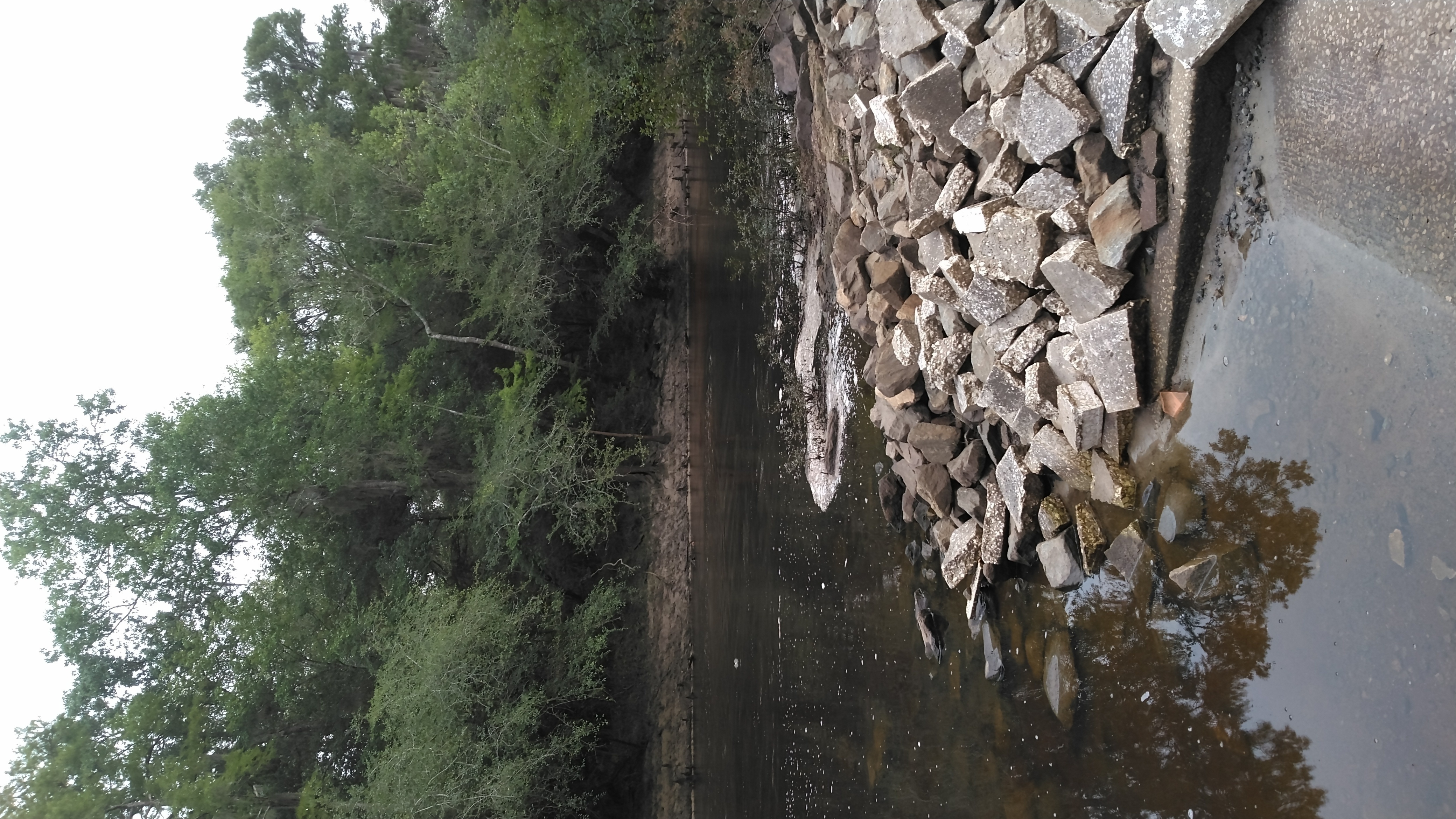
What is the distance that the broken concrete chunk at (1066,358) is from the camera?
4758 mm

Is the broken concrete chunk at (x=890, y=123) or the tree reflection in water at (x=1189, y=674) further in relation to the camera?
the broken concrete chunk at (x=890, y=123)

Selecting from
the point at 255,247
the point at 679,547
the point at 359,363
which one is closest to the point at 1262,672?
the point at 679,547

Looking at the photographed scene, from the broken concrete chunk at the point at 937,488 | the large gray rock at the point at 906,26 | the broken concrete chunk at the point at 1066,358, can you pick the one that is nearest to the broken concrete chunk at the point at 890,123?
the large gray rock at the point at 906,26

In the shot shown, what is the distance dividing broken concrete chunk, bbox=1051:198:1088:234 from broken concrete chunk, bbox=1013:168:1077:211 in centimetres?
4

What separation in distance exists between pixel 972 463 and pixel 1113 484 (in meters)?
1.25

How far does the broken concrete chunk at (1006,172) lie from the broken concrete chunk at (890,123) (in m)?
1.29

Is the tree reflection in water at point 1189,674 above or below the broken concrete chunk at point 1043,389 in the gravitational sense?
below

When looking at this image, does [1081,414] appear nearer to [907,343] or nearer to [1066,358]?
[1066,358]

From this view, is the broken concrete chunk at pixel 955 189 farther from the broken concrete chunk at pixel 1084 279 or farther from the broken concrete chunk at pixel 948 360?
the broken concrete chunk at pixel 1084 279

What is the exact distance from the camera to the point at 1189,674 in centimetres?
414

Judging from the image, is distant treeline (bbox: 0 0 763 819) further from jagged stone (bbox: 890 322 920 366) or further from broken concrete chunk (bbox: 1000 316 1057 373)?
broken concrete chunk (bbox: 1000 316 1057 373)

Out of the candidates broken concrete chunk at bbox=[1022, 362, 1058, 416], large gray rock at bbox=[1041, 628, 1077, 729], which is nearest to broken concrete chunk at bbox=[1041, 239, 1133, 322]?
broken concrete chunk at bbox=[1022, 362, 1058, 416]

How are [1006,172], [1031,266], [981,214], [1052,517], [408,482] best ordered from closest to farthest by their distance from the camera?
[1031,266], [1052,517], [1006,172], [981,214], [408,482]

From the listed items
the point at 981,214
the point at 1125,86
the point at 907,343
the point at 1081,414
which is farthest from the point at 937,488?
the point at 1125,86
